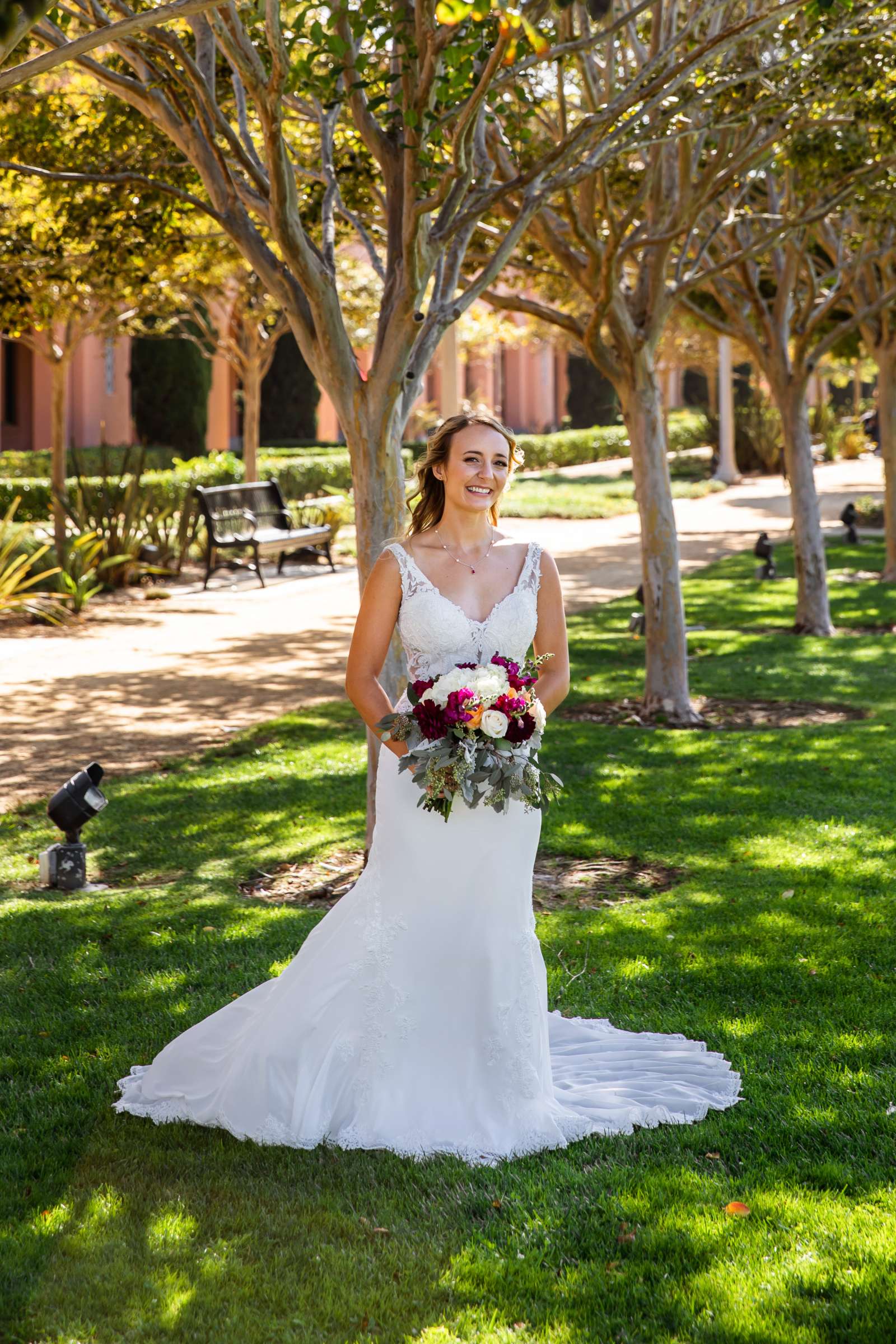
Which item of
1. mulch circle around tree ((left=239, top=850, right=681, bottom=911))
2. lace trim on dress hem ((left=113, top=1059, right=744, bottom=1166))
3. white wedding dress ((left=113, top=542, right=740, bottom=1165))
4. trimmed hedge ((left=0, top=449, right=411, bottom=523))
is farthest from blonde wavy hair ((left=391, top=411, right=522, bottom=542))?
trimmed hedge ((left=0, top=449, right=411, bottom=523))

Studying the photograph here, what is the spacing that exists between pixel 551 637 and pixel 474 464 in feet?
2.04

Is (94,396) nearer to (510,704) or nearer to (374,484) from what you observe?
(374,484)

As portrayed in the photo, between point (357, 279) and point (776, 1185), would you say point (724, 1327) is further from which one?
point (357, 279)

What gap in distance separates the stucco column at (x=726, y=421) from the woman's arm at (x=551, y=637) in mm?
29420

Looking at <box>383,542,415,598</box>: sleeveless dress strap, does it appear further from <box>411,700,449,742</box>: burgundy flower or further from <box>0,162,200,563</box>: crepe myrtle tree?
<box>0,162,200,563</box>: crepe myrtle tree

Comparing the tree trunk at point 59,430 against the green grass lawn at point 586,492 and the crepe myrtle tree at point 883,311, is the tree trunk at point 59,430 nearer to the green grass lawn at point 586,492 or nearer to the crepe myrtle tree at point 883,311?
the green grass lawn at point 586,492

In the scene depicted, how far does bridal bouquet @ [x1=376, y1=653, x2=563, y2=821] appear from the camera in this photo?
13.2 feet

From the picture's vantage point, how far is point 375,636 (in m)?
4.41

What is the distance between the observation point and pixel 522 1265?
3.39 metres

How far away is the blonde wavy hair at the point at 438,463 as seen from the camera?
4453 mm

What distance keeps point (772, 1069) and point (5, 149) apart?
8697mm

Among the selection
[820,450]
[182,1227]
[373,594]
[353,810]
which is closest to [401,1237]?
[182,1227]

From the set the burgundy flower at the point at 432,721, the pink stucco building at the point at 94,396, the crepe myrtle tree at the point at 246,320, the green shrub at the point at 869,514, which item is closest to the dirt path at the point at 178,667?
the crepe myrtle tree at the point at 246,320

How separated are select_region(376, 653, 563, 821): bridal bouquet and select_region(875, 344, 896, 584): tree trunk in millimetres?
13495
